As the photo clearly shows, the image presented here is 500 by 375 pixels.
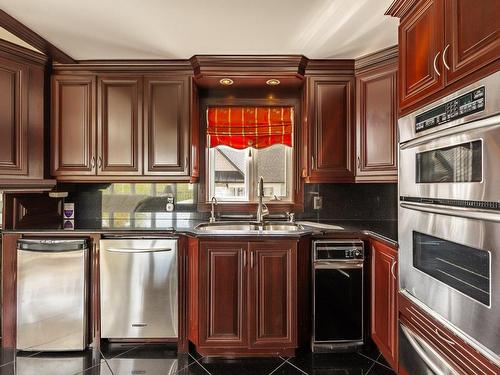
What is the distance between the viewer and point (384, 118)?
229cm

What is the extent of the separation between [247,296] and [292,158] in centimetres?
136

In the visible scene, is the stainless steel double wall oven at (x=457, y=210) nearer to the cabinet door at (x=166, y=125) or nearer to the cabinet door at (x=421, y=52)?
the cabinet door at (x=421, y=52)

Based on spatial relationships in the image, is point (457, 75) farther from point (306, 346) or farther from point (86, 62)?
point (86, 62)

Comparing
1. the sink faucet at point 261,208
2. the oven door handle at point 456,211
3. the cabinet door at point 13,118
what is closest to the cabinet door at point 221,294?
the sink faucet at point 261,208

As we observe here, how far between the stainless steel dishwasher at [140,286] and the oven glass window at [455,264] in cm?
164

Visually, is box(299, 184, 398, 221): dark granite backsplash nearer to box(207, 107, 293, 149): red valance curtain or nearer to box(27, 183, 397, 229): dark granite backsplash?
box(27, 183, 397, 229): dark granite backsplash

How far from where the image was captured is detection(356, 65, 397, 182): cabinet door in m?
2.25

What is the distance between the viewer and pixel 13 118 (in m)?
2.20

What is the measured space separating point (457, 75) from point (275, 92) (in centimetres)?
178

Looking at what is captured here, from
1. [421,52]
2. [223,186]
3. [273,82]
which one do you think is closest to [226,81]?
[273,82]

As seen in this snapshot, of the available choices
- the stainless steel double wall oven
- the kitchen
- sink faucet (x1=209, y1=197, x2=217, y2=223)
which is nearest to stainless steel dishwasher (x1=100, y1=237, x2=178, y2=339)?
the kitchen

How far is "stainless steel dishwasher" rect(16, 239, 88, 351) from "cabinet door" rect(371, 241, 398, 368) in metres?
2.16

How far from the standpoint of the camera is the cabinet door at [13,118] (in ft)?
7.04

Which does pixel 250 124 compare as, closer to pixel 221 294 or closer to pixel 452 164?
pixel 221 294
